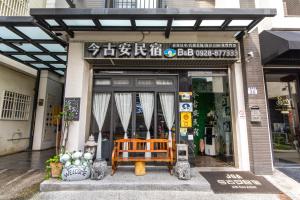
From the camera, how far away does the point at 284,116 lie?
19.5 ft

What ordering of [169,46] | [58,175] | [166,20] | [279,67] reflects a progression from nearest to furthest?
1. [58,175]
2. [166,20]
3. [169,46]
4. [279,67]

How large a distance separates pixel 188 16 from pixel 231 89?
2784mm

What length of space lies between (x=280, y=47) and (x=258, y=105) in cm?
163

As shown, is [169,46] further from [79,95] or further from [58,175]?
[58,175]

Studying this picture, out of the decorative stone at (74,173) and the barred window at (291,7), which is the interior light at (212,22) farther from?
the decorative stone at (74,173)

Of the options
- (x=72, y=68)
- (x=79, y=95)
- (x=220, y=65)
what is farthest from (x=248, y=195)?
(x=72, y=68)

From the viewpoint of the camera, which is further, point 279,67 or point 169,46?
point 279,67

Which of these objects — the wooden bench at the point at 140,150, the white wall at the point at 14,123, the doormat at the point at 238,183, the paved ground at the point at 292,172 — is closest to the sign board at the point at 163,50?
the wooden bench at the point at 140,150

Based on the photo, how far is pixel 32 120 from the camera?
9031 millimetres

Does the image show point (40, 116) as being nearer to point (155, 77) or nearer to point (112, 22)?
point (155, 77)

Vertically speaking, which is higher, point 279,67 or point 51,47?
point 51,47

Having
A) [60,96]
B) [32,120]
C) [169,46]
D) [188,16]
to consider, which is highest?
[188,16]

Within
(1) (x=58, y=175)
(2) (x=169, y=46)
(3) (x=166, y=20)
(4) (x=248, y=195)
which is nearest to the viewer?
(4) (x=248, y=195)

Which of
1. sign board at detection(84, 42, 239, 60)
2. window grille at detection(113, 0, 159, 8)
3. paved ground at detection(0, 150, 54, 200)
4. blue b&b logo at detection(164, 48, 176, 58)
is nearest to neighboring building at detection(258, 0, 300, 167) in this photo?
sign board at detection(84, 42, 239, 60)
